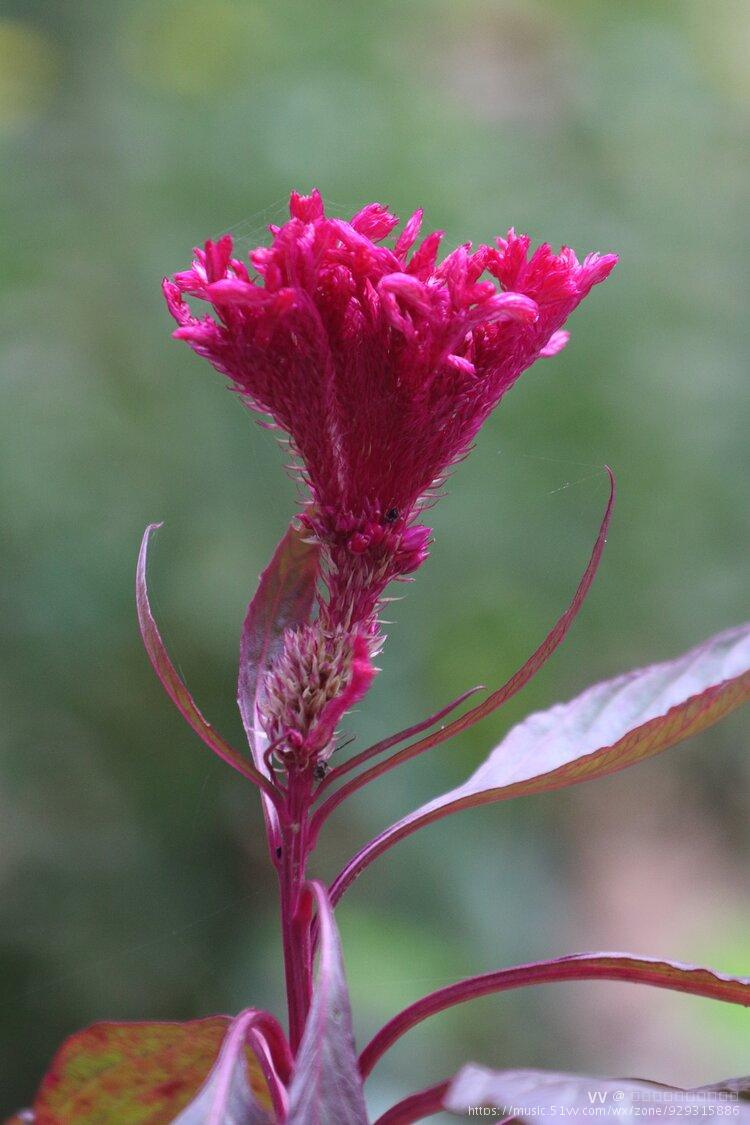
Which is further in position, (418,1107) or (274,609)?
(274,609)

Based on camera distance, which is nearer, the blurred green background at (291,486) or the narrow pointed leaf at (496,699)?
the narrow pointed leaf at (496,699)

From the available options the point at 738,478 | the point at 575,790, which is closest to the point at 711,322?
the point at 738,478

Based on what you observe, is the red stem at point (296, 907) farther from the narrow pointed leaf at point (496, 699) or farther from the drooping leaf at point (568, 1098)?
the drooping leaf at point (568, 1098)

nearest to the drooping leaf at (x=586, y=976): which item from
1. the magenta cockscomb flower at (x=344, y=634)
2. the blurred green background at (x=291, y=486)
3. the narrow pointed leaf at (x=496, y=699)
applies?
the magenta cockscomb flower at (x=344, y=634)

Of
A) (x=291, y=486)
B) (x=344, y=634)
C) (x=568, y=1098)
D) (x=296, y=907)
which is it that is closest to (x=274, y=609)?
(x=344, y=634)

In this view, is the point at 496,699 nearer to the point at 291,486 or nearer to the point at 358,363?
the point at 358,363

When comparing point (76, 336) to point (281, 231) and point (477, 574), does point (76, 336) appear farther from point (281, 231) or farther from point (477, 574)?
point (281, 231)
